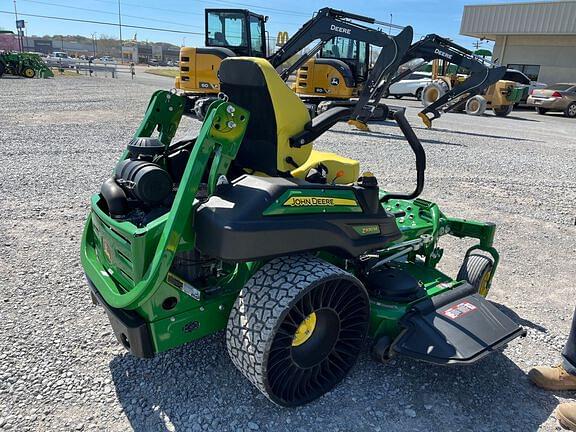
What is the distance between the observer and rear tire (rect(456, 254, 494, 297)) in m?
3.57

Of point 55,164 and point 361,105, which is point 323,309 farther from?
point 55,164

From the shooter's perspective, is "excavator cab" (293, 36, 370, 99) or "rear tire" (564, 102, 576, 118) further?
"rear tire" (564, 102, 576, 118)

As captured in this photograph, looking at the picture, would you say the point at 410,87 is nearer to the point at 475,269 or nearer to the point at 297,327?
the point at 475,269

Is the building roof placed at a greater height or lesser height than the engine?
greater

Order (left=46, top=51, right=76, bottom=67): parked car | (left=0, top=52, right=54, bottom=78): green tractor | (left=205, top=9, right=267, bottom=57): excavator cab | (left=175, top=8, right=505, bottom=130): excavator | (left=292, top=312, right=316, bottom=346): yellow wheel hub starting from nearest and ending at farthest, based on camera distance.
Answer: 1. (left=292, top=312, right=316, bottom=346): yellow wheel hub
2. (left=175, top=8, right=505, bottom=130): excavator
3. (left=205, top=9, right=267, bottom=57): excavator cab
4. (left=0, top=52, right=54, bottom=78): green tractor
5. (left=46, top=51, right=76, bottom=67): parked car

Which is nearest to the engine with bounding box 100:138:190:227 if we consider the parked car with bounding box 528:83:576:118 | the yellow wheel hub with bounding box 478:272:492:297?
the yellow wheel hub with bounding box 478:272:492:297

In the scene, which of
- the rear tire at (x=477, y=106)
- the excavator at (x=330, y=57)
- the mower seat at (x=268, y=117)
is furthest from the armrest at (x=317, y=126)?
the rear tire at (x=477, y=106)

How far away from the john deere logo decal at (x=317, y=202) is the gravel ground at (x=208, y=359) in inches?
41.2

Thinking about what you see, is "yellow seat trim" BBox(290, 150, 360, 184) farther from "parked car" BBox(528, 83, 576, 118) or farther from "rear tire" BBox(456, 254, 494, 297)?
"parked car" BBox(528, 83, 576, 118)

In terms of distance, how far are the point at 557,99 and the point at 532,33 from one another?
13.4 metres

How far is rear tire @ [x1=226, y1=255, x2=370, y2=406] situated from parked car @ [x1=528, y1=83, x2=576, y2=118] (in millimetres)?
22133

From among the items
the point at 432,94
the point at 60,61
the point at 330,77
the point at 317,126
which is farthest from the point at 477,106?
the point at 60,61

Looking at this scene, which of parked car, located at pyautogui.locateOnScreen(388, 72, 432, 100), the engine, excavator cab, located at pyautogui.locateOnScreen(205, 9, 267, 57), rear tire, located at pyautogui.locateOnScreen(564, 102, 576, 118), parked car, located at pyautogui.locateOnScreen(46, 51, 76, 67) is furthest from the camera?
parked car, located at pyautogui.locateOnScreen(46, 51, 76, 67)

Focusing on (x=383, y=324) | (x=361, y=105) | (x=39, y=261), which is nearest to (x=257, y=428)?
(x=383, y=324)
